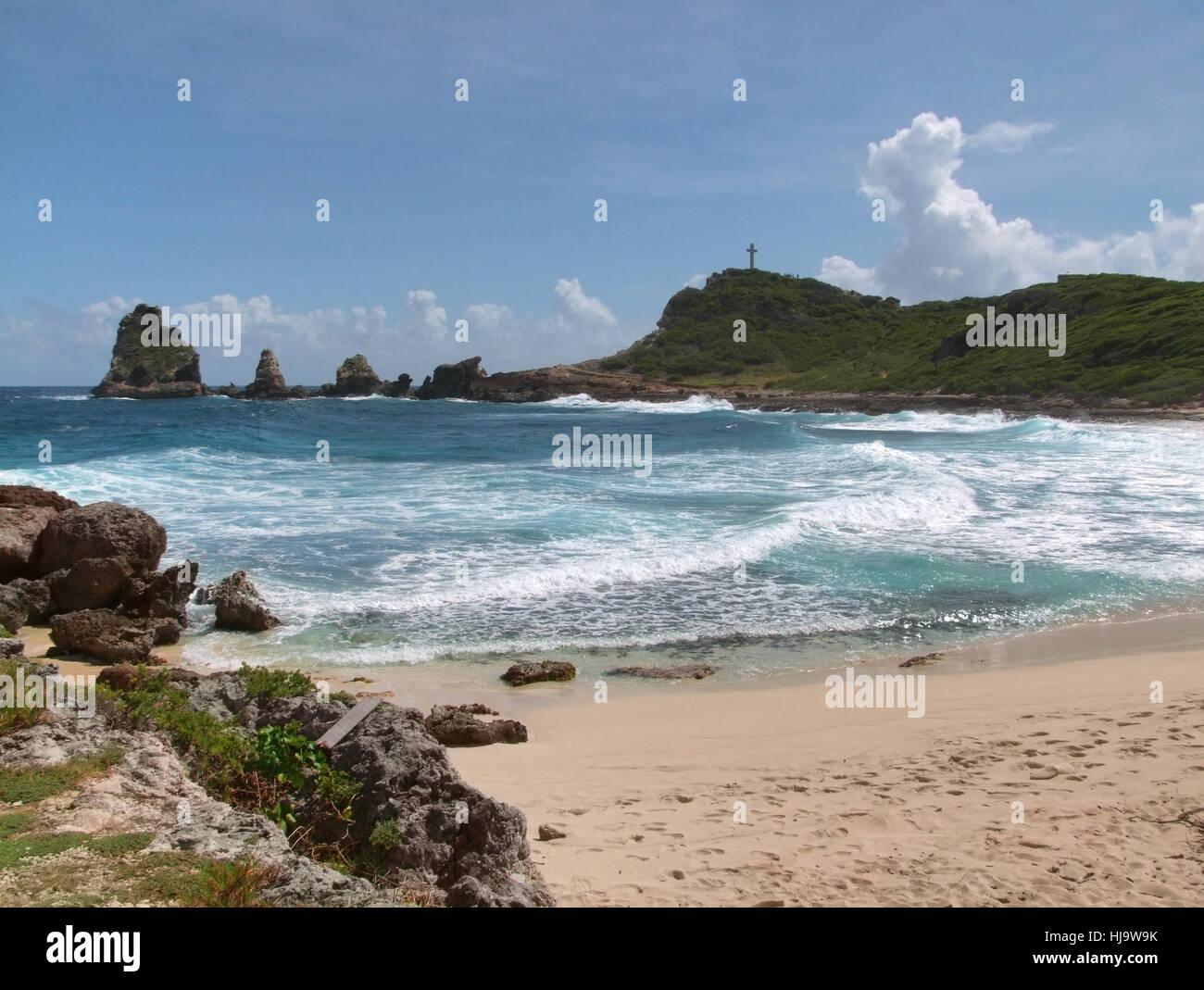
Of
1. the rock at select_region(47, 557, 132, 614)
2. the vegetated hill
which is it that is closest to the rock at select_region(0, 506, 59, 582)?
the rock at select_region(47, 557, 132, 614)

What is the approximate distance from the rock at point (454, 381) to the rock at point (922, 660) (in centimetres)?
8518

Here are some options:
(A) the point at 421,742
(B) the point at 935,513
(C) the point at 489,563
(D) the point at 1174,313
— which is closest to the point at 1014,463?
(B) the point at 935,513

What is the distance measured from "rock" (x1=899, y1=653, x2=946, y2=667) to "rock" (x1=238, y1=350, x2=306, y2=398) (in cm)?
9708

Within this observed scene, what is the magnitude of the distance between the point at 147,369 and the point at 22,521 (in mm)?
99323

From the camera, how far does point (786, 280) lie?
11625cm

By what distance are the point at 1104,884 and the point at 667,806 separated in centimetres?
261

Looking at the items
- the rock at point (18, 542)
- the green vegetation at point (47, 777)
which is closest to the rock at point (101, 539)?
the rock at point (18, 542)

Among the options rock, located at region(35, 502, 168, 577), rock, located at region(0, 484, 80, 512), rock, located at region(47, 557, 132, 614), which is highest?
rock, located at region(0, 484, 80, 512)

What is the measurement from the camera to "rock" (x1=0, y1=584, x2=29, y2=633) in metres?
10.1

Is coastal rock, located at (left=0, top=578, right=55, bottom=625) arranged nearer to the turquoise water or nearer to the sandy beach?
the sandy beach

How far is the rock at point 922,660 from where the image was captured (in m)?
9.83

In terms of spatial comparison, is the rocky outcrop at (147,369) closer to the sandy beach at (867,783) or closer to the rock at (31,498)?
the rock at (31,498)
